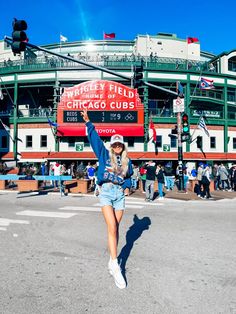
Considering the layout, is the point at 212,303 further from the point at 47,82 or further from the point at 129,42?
the point at 129,42

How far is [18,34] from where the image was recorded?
29.8 feet

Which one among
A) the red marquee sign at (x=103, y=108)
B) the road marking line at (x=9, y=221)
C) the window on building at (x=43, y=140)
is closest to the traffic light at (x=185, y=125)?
the road marking line at (x=9, y=221)

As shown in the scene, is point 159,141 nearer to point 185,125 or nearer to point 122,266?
point 185,125

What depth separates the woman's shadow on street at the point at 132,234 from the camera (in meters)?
4.93

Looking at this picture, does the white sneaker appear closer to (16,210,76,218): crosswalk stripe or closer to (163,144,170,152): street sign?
(16,210,76,218): crosswalk stripe

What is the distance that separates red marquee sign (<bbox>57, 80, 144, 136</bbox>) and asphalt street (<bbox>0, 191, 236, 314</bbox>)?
916 inches

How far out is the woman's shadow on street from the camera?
4935mm

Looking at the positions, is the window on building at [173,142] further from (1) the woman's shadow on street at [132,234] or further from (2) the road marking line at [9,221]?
(2) the road marking line at [9,221]

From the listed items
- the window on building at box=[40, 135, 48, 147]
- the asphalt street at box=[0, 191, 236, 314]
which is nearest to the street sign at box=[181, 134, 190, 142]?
the asphalt street at box=[0, 191, 236, 314]

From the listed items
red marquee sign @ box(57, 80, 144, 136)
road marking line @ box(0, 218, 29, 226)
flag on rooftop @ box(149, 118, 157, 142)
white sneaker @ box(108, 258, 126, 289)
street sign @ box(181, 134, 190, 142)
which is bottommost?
road marking line @ box(0, 218, 29, 226)

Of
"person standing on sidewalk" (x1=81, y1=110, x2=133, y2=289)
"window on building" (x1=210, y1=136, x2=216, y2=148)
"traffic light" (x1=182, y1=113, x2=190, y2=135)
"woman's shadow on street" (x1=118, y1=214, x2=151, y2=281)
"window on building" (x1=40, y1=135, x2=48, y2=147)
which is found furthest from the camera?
"window on building" (x1=210, y1=136, x2=216, y2=148)

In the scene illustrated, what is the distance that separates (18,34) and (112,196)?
712 centimetres

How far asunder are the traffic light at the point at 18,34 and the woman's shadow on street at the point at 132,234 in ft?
21.0

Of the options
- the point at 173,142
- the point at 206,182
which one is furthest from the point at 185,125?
the point at 173,142
